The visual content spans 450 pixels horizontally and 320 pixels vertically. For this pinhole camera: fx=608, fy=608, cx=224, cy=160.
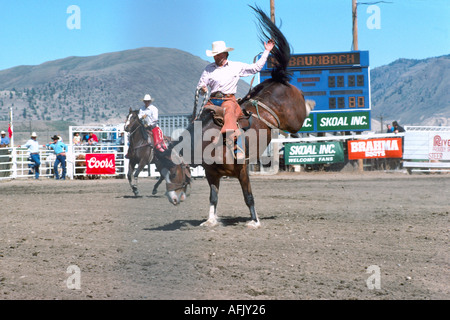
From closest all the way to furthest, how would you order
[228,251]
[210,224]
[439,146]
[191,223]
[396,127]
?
[228,251], [210,224], [191,223], [439,146], [396,127]

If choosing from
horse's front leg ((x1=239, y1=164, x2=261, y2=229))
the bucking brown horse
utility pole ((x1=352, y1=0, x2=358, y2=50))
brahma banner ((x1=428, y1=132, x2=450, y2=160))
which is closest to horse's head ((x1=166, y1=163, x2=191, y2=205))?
the bucking brown horse

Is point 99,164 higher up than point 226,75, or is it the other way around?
point 226,75

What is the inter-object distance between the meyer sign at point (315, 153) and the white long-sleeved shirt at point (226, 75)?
1579 centimetres

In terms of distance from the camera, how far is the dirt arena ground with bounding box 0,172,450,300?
4.75 metres

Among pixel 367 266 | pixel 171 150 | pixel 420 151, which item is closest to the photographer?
pixel 367 266

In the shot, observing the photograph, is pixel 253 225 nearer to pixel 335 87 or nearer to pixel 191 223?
pixel 191 223

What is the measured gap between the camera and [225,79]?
7777 mm

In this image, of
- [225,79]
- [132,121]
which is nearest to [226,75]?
[225,79]

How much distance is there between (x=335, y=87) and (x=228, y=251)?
18220mm

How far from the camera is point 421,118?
536ft

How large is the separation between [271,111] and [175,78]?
3.65 metres
